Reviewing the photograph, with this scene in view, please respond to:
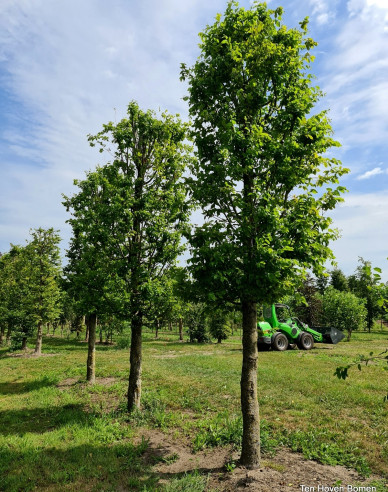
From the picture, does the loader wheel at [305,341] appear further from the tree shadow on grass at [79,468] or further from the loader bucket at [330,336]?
the tree shadow on grass at [79,468]

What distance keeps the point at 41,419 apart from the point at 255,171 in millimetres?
10111

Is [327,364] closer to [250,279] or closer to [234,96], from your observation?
[250,279]

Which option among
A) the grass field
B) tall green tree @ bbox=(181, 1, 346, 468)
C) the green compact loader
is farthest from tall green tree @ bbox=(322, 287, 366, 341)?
tall green tree @ bbox=(181, 1, 346, 468)

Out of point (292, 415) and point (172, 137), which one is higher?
point (172, 137)

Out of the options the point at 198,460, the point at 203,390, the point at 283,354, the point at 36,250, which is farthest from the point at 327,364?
the point at 36,250

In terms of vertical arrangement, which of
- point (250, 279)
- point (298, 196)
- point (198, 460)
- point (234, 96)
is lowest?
point (198, 460)

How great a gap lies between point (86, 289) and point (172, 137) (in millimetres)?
6244

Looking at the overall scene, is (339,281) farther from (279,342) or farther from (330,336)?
(279,342)

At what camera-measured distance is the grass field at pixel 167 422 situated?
21.0 feet

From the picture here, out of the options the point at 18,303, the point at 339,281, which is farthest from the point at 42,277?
the point at 339,281

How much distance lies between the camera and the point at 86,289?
10578 millimetres

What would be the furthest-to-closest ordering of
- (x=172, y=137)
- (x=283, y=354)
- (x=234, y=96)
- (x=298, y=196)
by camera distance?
1. (x=283, y=354)
2. (x=172, y=137)
3. (x=234, y=96)
4. (x=298, y=196)

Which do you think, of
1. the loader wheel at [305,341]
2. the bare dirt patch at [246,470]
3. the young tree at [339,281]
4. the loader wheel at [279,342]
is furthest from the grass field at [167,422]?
the young tree at [339,281]

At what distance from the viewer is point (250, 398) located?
6492 mm
